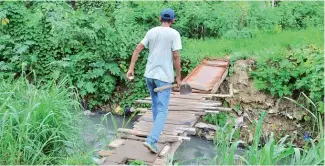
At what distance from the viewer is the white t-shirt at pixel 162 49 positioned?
477 centimetres

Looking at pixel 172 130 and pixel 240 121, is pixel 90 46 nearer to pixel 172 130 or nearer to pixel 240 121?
pixel 240 121

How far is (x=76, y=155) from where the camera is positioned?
4863 mm

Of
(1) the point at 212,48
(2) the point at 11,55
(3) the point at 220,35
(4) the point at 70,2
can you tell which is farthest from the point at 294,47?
(4) the point at 70,2

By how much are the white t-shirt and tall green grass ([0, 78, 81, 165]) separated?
3.84 ft

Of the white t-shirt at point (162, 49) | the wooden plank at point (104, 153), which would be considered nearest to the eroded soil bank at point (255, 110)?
the white t-shirt at point (162, 49)

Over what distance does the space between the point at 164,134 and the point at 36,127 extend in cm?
162

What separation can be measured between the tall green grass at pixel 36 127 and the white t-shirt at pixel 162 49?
1.17 m

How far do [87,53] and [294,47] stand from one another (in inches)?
171

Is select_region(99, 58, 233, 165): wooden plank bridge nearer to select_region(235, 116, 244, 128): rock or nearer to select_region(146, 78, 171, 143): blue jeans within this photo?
select_region(146, 78, 171, 143): blue jeans

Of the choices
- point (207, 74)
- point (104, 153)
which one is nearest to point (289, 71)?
point (207, 74)

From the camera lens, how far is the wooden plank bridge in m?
4.75

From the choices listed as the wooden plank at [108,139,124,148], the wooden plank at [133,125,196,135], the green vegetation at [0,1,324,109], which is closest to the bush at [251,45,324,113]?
the green vegetation at [0,1,324,109]

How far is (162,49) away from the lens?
480cm

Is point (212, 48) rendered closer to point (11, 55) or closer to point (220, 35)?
point (220, 35)
